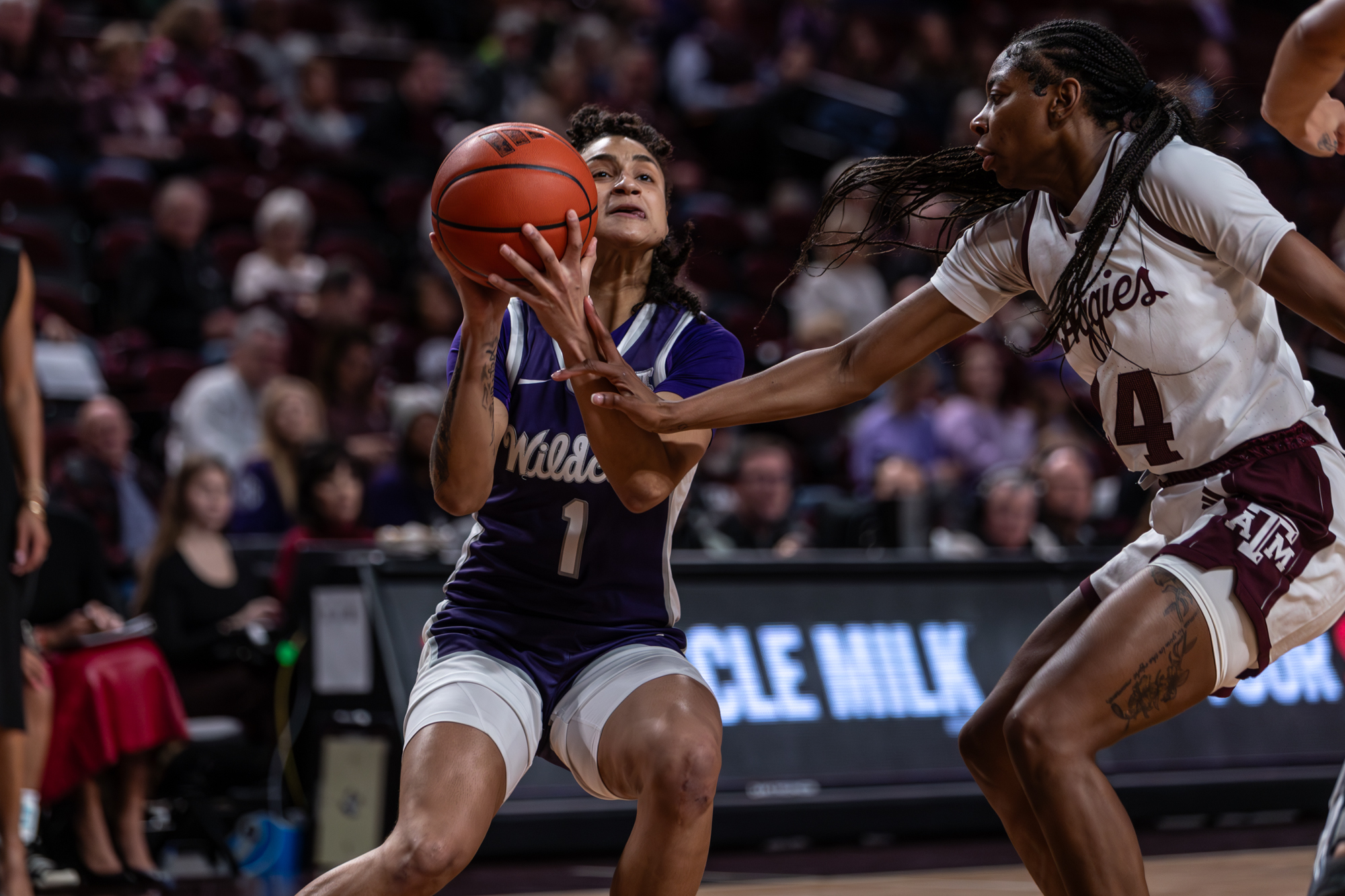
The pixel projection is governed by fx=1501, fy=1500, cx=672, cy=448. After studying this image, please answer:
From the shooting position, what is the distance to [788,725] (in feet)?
20.3

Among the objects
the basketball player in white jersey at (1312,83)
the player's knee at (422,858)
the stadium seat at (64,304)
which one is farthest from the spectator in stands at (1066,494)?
the stadium seat at (64,304)

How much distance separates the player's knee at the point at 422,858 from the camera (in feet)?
8.95

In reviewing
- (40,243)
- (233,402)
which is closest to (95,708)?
(233,402)

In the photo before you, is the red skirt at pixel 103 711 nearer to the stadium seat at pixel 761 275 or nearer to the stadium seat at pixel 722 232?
the stadium seat at pixel 761 275

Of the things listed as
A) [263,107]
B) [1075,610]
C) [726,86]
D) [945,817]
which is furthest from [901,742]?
[726,86]

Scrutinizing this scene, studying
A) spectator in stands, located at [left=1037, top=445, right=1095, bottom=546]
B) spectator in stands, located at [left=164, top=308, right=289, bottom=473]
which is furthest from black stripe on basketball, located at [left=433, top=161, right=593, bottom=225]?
spectator in stands, located at [left=164, top=308, right=289, bottom=473]

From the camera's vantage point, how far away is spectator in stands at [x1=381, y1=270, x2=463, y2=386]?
942 centimetres

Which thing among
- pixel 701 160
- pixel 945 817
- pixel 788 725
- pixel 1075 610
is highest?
pixel 701 160

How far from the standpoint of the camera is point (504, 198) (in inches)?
115

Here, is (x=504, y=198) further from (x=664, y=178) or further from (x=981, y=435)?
(x=981, y=435)

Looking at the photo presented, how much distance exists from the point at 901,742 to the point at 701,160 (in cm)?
795

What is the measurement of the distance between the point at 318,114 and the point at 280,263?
2.21 metres

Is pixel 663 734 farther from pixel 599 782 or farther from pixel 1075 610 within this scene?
pixel 1075 610

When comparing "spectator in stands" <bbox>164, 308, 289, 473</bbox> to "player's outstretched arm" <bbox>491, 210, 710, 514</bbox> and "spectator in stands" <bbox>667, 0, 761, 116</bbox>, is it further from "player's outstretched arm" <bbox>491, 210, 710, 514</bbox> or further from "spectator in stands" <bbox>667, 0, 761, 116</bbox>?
"spectator in stands" <bbox>667, 0, 761, 116</bbox>
